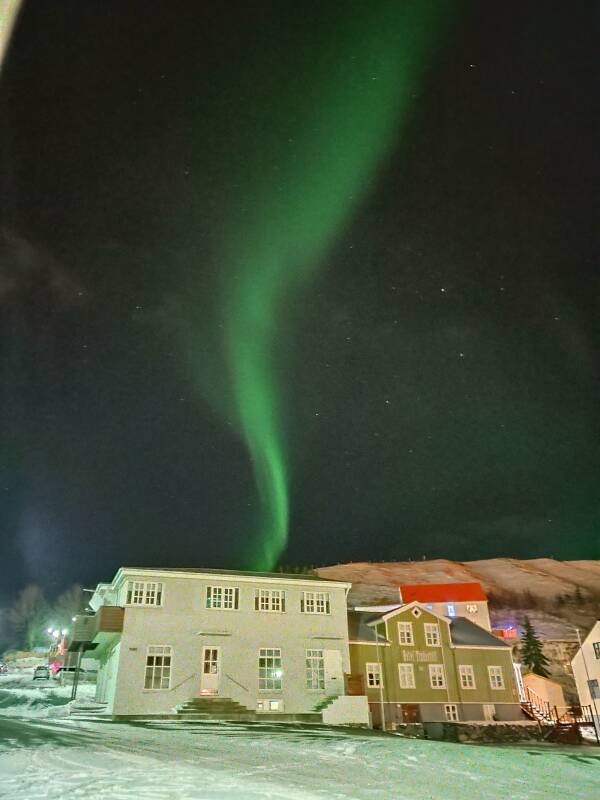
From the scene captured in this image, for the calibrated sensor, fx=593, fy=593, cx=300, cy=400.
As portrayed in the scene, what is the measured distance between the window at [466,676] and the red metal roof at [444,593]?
43.4m

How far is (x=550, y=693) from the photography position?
229 feet

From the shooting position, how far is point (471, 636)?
4400cm

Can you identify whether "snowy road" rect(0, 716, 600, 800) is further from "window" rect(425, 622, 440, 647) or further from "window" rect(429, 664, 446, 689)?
"window" rect(425, 622, 440, 647)

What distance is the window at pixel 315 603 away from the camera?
116ft

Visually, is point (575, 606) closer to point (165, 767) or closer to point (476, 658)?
point (476, 658)

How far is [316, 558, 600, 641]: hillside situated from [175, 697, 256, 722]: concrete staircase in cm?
11058

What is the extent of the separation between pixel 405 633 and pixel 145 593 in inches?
749

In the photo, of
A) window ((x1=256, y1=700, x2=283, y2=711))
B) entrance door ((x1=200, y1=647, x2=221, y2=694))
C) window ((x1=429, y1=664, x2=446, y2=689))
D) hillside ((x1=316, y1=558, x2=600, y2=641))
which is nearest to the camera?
entrance door ((x1=200, y1=647, x2=221, y2=694))

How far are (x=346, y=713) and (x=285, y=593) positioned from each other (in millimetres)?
7227

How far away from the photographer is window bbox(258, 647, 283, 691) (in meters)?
32.7

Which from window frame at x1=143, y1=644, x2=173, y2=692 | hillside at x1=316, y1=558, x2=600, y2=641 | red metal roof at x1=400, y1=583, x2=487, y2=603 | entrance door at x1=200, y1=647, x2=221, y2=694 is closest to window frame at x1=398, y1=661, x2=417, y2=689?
entrance door at x1=200, y1=647, x2=221, y2=694

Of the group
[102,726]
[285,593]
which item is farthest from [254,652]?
[102,726]

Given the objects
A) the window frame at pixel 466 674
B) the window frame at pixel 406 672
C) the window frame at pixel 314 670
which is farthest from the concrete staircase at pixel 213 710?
the window frame at pixel 466 674

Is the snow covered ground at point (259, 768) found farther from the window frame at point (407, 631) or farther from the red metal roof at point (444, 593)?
the red metal roof at point (444, 593)
